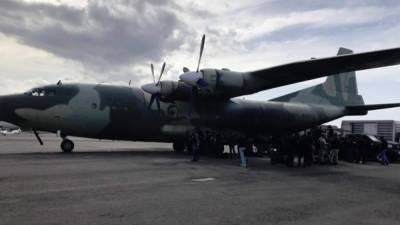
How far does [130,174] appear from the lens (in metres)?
12.6

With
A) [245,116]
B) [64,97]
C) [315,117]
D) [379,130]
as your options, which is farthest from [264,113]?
[379,130]

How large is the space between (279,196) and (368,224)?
282cm

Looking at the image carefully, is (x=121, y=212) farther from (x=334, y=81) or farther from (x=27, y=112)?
(x=334, y=81)

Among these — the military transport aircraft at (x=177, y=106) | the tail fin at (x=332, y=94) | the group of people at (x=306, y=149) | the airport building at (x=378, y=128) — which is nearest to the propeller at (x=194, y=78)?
the military transport aircraft at (x=177, y=106)

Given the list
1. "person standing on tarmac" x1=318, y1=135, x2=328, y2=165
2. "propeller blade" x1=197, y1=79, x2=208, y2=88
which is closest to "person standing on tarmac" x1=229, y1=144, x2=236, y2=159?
"person standing on tarmac" x1=318, y1=135, x2=328, y2=165

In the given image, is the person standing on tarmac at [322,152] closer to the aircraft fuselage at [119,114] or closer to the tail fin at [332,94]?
the aircraft fuselage at [119,114]

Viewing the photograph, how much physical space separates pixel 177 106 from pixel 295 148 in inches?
304

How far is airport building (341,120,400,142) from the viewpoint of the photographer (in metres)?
36.7

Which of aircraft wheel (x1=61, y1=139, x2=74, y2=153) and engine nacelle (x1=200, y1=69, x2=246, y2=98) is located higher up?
engine nacelle (x1=200, y1=69, x2=246, y2=98)

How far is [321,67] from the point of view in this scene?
1816 centimetres

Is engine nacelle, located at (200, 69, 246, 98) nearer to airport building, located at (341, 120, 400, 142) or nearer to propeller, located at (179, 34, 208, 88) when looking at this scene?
propeller, located at (179, 34, 208, 88)

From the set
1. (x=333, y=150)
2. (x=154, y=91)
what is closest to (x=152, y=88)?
(x=154, y=91)

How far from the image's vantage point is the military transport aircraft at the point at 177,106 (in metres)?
19.4

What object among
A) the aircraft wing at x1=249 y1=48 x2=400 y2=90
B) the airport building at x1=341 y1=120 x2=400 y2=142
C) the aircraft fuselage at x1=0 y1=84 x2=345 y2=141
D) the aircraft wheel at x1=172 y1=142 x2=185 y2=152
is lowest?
the aircraft wheel at x1=172 y1=142 x2=185 y2=152
